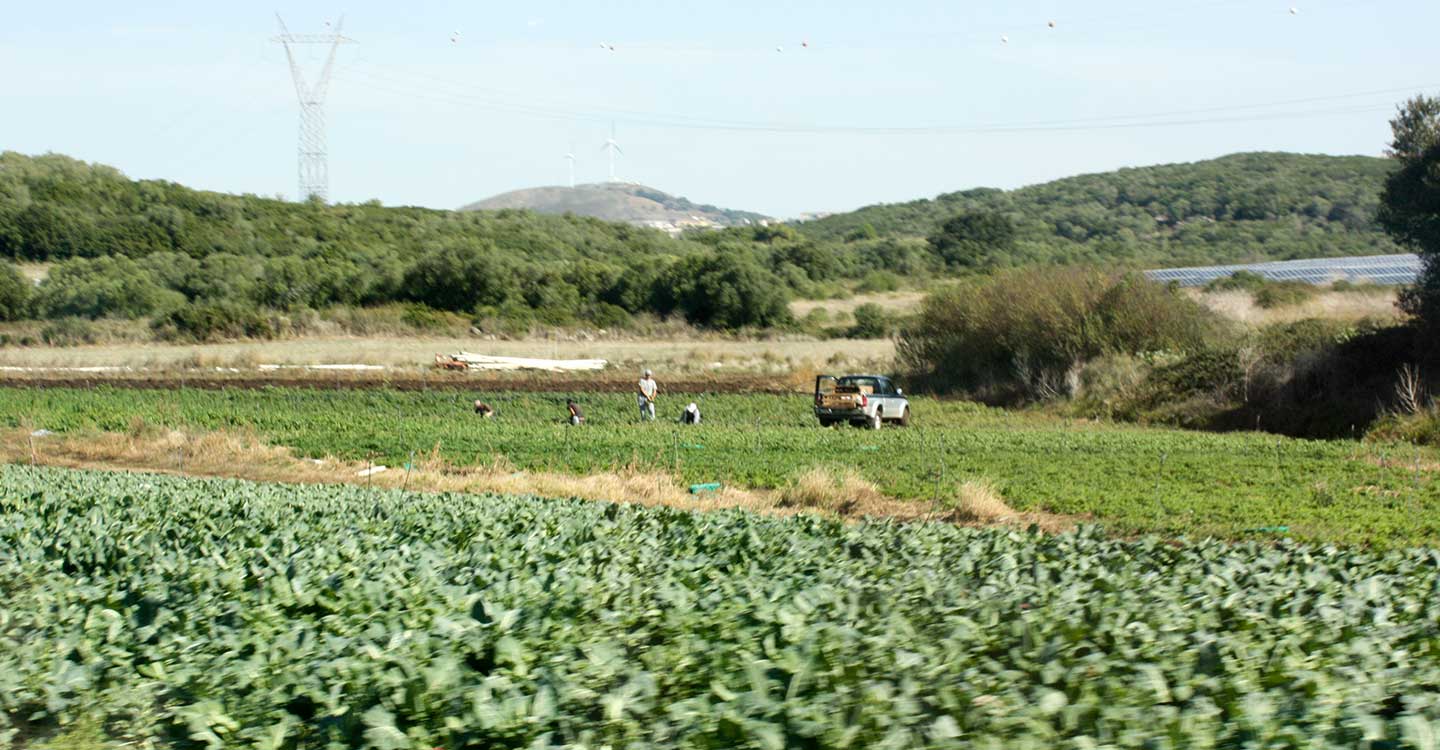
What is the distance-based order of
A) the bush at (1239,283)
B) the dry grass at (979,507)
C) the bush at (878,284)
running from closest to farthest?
the dry grass at (979,507) < the bush at (1239,283) < the bush at (878,284)

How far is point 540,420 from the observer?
34.0 metres

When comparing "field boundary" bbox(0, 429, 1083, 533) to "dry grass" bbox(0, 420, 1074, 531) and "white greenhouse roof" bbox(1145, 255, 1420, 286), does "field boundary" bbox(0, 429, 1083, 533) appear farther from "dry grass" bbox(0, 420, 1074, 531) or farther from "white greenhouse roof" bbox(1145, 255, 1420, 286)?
"white greenhouse roof" bbox(1145, 255, 1420, 286)

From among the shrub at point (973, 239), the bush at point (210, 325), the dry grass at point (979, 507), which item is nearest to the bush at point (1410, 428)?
the dry grass at point (979, 507)

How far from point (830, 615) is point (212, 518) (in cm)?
766

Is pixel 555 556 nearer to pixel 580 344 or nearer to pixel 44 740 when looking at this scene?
pixel 44 740

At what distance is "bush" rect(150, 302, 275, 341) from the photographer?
64438mm

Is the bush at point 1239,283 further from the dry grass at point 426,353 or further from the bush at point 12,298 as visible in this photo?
the bush at point 12,298

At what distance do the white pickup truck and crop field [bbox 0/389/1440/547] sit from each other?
0.74m

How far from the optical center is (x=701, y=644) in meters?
6.39

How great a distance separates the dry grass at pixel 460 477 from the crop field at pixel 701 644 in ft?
27.1

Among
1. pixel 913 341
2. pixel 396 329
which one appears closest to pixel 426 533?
pixel 913 341

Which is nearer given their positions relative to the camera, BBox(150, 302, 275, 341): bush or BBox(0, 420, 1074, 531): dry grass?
BBox(0, 420, 1074, 531): dry grass

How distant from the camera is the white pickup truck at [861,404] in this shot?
32.2 m

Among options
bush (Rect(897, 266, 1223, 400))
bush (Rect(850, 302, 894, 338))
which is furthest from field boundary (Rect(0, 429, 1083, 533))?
bush (Rect(850, 302, 894, 338))
